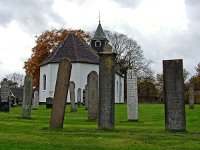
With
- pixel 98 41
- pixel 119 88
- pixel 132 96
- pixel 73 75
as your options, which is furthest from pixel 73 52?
pixel 132 96

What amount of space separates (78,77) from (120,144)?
50.4 meters

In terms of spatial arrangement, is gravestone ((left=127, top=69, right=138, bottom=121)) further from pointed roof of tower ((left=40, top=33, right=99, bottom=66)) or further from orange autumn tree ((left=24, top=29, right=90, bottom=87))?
orange autumn tree ((left=24, top=29, right=90, bottom=87))

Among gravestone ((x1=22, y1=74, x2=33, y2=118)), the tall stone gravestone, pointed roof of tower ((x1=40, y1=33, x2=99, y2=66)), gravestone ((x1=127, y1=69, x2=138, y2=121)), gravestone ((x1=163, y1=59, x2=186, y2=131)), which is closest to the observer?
A: gravestone ((x1=163, y1=59, x2=186, y2=131))

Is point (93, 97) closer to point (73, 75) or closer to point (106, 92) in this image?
point (106, 92)

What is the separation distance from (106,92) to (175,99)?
8.04ft

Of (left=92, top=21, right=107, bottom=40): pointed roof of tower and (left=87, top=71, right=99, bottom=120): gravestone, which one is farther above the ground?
(left=92, top=21, right=107, bottom=40): pointed roof of tower

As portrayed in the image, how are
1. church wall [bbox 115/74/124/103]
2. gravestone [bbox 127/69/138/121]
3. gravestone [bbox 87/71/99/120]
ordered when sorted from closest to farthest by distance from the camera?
1. gravestone [bbox 87/71/99/120]
2. gravestone [bbox 127/69/138/121]
3. church wall [bbox 115/74/124/103]

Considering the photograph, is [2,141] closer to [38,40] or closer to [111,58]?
[111,58]

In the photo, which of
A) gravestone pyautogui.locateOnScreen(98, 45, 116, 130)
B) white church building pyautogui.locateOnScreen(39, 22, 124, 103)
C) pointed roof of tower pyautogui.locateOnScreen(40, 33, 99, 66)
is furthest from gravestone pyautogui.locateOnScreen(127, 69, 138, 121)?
pointed roof of tower pyautogui.locateOnScreen(40, 33, 99, 66)

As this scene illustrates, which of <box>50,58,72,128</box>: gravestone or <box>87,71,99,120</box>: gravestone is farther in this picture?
<box>87,71,99,120</box>: gravestone

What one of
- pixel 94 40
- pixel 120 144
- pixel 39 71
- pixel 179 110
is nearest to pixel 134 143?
pixel 120 144

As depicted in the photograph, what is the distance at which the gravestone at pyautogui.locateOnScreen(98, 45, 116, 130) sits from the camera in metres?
13.2

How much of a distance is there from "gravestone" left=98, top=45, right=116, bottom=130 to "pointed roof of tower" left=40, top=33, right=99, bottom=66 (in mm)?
45349

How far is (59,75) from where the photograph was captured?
44.5ft
